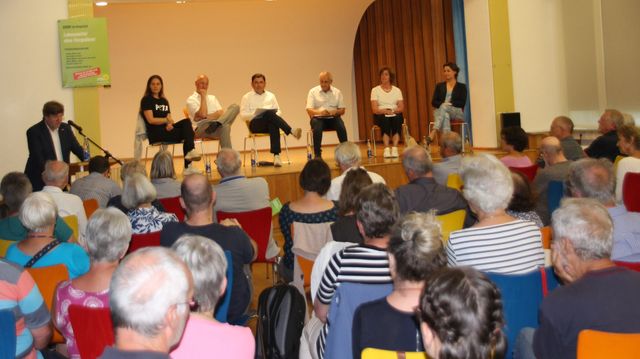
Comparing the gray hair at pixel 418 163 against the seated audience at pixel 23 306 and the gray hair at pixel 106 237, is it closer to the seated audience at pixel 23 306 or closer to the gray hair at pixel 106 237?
the gray hair at pixel 106 237

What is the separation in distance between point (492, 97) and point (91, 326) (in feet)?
28.2

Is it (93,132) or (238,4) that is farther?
(238,4)

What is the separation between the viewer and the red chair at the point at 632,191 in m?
4.84

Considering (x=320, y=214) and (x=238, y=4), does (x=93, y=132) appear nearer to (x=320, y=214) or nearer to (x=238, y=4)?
(x=320, y=214)

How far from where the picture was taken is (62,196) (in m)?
5.24

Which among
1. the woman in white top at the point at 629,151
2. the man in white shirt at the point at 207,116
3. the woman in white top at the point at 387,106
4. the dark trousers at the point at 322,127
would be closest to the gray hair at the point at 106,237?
the woman in white top at the point at 629,151

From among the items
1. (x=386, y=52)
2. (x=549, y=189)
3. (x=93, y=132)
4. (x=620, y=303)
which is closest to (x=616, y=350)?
(x=620, y=303)

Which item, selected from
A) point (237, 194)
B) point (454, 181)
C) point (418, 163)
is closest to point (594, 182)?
point (418, 163)

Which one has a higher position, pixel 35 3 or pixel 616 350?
pixel 35 3

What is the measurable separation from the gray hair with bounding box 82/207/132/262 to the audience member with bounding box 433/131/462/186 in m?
3.71

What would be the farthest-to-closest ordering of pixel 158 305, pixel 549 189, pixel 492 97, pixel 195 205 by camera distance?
pixel 492 97, pixel 549 189, pixel 195 205, pixel 158 305

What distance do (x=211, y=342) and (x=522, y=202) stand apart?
2.36m

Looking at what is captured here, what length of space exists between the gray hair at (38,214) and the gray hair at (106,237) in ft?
2.70

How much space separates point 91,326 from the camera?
265cm
